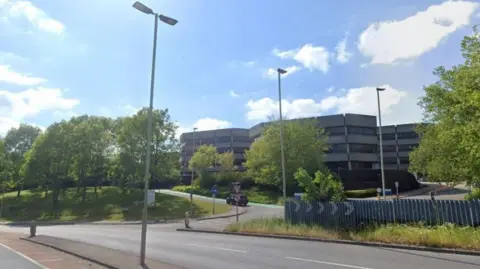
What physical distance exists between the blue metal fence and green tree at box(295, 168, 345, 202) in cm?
54

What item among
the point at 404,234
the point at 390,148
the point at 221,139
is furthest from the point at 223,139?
the point at 404,234

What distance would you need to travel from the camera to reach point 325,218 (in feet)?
67.5

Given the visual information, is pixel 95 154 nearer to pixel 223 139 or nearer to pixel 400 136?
pixel 223 139

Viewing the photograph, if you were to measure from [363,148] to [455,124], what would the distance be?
2556 inches

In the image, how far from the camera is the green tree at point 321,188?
2127 centimetres

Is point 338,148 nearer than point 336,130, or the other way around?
point 338,148

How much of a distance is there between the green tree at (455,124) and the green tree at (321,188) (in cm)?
709

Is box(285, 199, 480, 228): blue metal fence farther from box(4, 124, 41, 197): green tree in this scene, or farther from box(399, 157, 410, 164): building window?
box(399, 157, 410, 164): building window

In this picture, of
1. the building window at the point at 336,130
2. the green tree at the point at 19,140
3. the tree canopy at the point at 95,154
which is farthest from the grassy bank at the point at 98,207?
the building window at the point at 336,130

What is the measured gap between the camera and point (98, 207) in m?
58.6

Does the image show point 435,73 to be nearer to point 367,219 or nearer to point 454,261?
point 367,219

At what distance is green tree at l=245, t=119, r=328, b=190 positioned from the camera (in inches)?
2421

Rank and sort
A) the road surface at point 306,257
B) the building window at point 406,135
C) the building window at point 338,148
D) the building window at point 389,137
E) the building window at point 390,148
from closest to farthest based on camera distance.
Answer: the road surface at point 306,257 → the building window at point 338,148 → the building window at point 406,135 → the building window at point 390,148 → the building window at point 389,137

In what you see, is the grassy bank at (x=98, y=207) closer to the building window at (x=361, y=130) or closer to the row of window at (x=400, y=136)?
the building window at (x=361, y=130)
